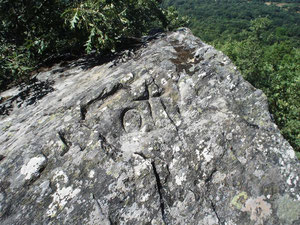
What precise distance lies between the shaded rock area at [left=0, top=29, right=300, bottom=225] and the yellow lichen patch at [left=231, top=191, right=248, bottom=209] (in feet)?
0.04

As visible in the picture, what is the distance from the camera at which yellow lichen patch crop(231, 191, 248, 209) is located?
2793mm

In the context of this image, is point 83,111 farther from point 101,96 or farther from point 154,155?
point 154,155

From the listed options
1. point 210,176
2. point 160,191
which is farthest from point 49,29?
point 210,176

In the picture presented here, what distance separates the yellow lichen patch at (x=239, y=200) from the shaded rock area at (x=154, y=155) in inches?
0.5

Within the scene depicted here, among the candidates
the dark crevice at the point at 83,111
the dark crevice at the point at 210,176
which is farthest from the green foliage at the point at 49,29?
the dark crevice at the point at 210,176

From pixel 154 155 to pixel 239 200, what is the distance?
134 centimetres

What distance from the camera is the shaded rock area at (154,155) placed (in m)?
2.78

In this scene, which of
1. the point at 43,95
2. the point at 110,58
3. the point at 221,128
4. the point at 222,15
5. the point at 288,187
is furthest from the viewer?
the point at 222,15

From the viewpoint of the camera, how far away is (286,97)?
1469 centimetres

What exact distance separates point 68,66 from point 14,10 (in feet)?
6.63

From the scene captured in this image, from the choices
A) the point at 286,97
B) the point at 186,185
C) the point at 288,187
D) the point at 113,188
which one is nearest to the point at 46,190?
the point at 113,188

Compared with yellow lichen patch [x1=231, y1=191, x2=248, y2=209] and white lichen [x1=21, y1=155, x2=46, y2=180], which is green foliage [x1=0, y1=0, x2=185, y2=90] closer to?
white lichen [x1=21, y1=155, x2=46, y2=180]

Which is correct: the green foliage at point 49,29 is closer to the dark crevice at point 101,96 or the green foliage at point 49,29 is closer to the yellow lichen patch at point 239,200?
the dark crevice at point 101,96

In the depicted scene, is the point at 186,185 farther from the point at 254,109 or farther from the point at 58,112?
the point at 58,112
